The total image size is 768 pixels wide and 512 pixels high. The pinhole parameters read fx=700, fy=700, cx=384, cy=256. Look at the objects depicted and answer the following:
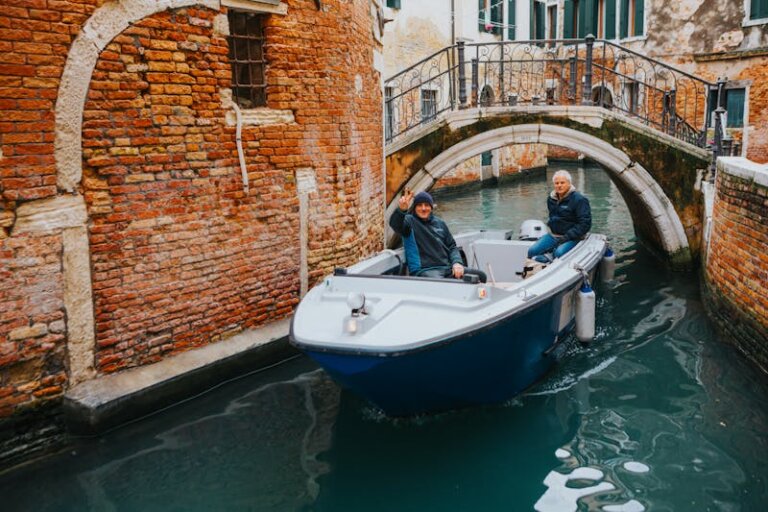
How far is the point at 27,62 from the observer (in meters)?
3.60

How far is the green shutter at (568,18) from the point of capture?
17.2 m

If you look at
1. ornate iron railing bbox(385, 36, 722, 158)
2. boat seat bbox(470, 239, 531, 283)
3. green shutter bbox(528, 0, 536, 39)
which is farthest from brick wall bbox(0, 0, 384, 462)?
green shutter bbox(528, 0, 536, 39)

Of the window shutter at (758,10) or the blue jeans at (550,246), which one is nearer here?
the blue jeans at (550,246)

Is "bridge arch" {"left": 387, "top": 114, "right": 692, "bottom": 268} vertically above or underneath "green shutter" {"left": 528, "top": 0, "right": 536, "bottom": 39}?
underneath

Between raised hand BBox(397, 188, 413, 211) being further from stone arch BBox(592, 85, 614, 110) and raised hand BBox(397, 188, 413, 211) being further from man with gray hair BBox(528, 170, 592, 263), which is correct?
stone arch BBox(592, 85, 614, 110)

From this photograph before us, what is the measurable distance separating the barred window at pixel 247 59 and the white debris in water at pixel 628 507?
11.3ft

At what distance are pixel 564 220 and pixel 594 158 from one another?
213 cm

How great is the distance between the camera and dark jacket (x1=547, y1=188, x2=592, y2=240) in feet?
18.9

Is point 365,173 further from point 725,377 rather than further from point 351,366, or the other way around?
point 725,377

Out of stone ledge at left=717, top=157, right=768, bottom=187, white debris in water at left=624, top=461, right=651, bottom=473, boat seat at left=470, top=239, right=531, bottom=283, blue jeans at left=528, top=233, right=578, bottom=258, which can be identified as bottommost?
white debris in water at left=624, top=461, right=651, bottom=473

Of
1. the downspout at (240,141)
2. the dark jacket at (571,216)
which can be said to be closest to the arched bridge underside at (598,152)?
the dark jacket at (571,216)

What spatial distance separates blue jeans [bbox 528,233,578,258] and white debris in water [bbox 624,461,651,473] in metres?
2.36

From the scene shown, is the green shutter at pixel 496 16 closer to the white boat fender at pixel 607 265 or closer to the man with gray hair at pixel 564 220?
the white boat fender at pixel 607 265

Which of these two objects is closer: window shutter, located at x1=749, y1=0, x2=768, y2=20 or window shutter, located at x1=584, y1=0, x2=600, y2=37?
window shutter, located at x1=749, y1=0, x2=768, y2=20
